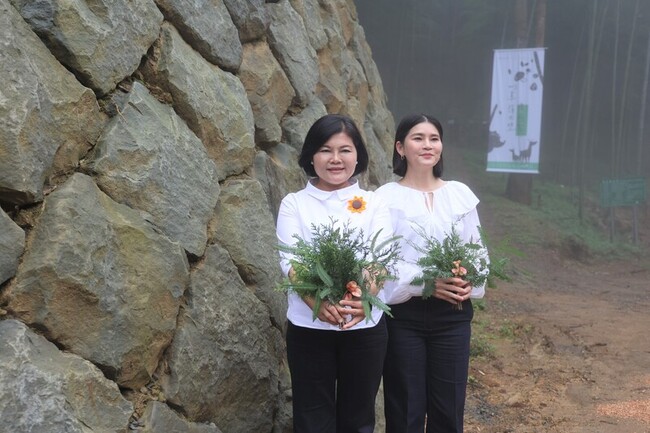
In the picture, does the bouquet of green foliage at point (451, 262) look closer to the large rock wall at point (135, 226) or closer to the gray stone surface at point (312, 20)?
the large rock wall at point (135, 226)

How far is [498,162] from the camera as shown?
1265 centimetres

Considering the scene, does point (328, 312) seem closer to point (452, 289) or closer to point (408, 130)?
point (452, 289)

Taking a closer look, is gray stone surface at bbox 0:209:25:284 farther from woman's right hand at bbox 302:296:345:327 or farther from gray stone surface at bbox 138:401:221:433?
woman's right hand at bbox 302:296:345:327

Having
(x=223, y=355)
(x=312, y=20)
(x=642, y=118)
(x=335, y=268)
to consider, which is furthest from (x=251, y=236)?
(x=642, y=118)

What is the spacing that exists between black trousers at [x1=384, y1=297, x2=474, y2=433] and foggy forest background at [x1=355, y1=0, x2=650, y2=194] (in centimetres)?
1434

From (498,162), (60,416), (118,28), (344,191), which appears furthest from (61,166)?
(498,162)

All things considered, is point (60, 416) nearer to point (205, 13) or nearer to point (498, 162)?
point (205, 13)

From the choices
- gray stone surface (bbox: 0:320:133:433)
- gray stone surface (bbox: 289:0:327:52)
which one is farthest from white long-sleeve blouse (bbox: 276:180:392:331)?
gray stone surface (bbox: 289:0:327:52)

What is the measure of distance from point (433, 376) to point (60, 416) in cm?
153

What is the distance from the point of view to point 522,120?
41.0 ft

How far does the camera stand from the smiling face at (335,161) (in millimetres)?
2895

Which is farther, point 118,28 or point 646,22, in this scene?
point 646,22

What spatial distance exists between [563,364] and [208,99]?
166 inches

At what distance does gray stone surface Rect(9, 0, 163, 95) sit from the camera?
2467mm
